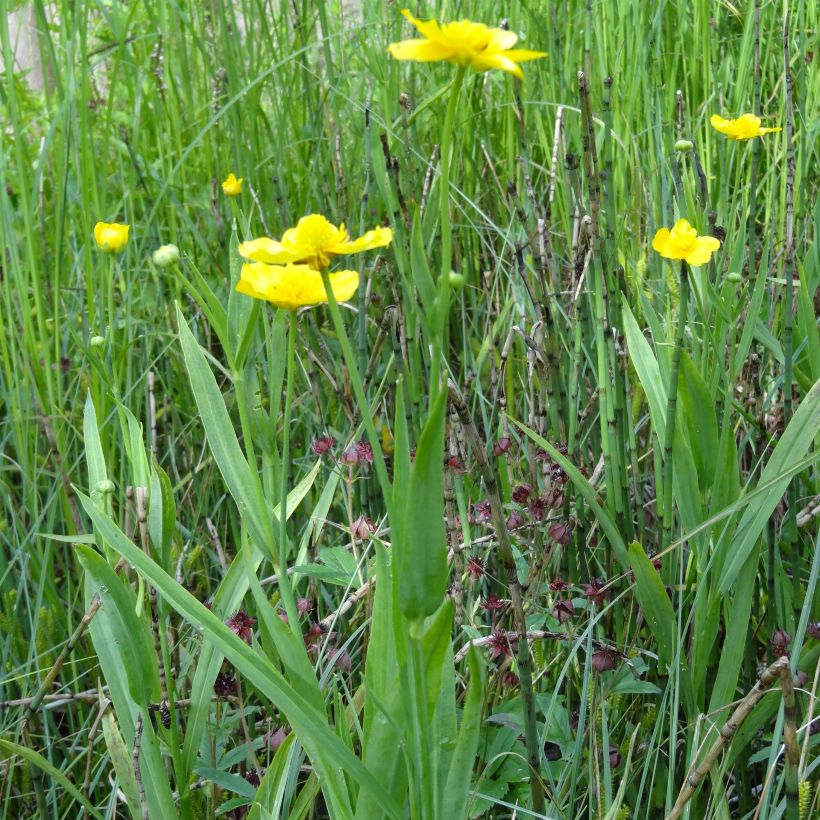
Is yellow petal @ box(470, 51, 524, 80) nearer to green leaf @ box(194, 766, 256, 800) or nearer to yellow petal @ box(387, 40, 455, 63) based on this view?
yellow petal @ box(387, 40, 455, 63)

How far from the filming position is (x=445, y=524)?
994 mm

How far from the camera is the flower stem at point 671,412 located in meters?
0.82

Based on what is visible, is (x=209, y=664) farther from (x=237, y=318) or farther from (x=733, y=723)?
(x=733, y=723)

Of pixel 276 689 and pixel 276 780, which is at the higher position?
pixel 276 689

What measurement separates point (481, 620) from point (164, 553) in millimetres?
398

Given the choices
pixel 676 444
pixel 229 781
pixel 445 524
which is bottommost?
pixel 229 781

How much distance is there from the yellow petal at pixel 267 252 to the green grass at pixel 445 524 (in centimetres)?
8

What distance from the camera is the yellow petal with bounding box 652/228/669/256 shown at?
0.89 metres

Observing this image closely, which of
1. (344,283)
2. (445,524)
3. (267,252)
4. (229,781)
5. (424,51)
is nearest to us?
(424,51)

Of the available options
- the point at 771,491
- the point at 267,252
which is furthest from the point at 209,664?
the point at 771,491

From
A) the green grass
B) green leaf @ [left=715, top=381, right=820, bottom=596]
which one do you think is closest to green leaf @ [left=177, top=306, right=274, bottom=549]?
the green grass

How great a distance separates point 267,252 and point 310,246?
1.2 inches

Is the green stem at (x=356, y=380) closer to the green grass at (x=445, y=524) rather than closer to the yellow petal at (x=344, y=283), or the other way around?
the green grass at (x=445, y=524)

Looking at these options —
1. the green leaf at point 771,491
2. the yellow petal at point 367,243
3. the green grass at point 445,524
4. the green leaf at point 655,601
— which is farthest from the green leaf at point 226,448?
the green leaf at point 771,491
